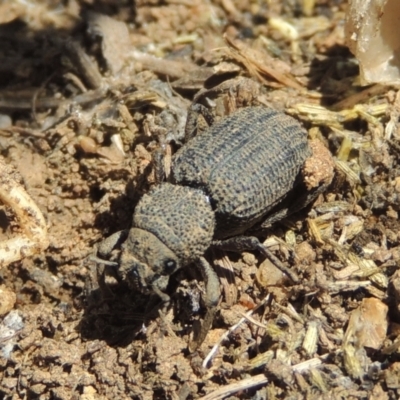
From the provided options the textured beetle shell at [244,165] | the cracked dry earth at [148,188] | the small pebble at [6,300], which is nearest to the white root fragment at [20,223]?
the cracked dry earth at [148,188]

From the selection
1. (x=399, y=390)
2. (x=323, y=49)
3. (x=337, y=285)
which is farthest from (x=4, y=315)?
(x=323, y=49)

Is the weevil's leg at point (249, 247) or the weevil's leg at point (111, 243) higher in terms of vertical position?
the weevil's leg at point (249, 247)

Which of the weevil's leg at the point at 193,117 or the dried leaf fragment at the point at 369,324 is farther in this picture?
the weevil's leg at the point at 193,117

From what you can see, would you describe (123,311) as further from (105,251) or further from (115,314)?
(105,251)

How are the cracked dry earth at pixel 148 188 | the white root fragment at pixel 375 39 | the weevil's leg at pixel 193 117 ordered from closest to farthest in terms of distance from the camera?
the cracked dry earth at pixel 148 188, the white root fragment at pixel 375 39, the weevil's leg at pixel 193 117

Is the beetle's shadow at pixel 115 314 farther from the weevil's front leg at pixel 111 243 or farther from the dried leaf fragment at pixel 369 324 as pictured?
the dried leaf fragment at pixel 369 324

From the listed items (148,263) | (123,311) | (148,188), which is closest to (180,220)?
(148,263)
